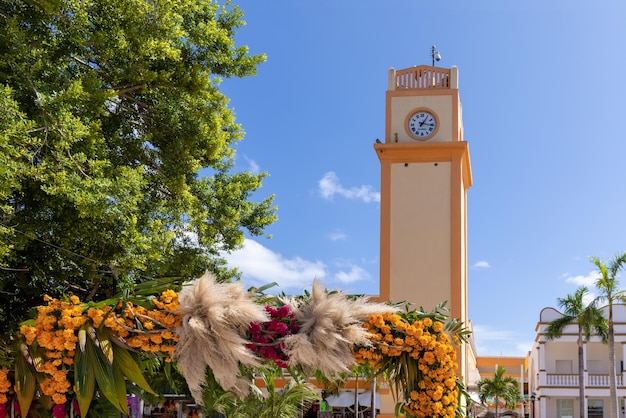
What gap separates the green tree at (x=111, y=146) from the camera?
1129cm

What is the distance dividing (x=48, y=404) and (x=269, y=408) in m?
5.80

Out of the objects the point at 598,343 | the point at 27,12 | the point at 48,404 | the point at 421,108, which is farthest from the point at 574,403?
the point at 48,404

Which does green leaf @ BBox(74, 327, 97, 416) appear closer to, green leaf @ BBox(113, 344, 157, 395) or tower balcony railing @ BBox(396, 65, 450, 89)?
green leaf @ BBox(113, 344, 157, 395)

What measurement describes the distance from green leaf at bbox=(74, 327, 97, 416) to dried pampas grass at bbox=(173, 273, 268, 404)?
68cm

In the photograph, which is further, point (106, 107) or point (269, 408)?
point (106, 107)

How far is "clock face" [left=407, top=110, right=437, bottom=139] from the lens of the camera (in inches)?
1134

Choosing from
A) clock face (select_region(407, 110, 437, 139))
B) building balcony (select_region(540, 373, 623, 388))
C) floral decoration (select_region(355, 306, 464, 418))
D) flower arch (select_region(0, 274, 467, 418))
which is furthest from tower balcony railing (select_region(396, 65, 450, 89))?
flower arch (select_region(0, 274, 467, 418))

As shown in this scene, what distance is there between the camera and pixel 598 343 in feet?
145

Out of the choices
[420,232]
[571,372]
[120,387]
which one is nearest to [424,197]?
[420,232]

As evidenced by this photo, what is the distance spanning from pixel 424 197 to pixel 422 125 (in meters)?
2.56

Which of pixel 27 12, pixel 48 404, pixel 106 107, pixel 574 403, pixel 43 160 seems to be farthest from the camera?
pixel 574 403

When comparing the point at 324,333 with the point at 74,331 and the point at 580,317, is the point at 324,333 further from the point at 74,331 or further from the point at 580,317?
the point at 580,317

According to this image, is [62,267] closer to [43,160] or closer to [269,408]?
[43,160]

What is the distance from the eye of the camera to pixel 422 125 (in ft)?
94.8
